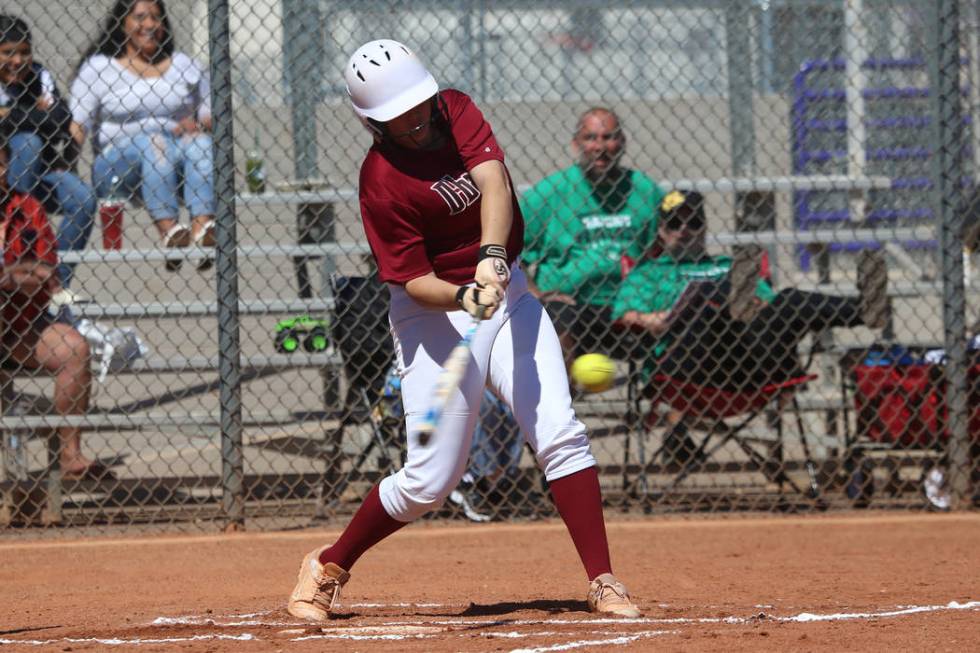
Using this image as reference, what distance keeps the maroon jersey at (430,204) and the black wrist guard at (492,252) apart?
7.5 inches

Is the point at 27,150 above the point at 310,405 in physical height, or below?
A: above

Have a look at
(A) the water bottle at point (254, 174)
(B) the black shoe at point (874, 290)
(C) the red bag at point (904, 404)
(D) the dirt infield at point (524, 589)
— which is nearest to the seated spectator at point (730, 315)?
(B) the black shoe at point (874, 290)

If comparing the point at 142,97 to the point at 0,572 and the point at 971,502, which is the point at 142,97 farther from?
the point at 971,502

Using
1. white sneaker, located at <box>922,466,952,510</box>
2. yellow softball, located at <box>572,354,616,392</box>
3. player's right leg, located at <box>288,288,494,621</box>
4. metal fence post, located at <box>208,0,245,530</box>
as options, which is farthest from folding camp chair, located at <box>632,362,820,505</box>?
player's right leg, located at <box>288,288,494,621</box>

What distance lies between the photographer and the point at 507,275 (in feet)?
12.9

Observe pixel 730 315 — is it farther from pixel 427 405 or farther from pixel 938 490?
pixel 427 405

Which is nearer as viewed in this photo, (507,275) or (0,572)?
(507,275)

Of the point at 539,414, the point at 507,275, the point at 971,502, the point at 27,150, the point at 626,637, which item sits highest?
the point at 27,150

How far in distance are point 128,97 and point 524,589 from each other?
12.5 ft

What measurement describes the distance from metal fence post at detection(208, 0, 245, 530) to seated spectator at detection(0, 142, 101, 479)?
0.76 meters

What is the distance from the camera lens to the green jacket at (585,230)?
681 centimetres

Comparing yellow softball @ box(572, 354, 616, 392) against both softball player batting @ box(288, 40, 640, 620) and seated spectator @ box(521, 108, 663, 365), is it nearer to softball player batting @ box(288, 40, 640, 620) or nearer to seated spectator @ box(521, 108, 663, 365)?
softball player batting @ box(288, 40, 640, 620)

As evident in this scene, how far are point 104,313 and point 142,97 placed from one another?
124 centimetres

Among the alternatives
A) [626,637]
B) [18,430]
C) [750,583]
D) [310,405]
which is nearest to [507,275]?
[626,637]
